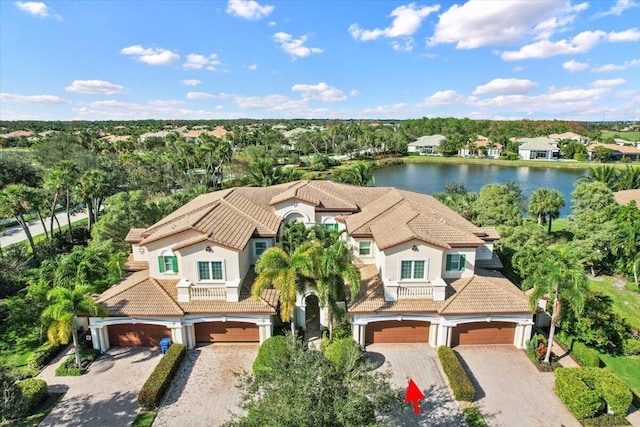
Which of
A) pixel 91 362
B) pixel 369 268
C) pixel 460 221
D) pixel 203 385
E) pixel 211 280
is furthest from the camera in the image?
pixel 460 221

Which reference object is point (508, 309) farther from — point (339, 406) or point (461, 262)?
point (339, 406)

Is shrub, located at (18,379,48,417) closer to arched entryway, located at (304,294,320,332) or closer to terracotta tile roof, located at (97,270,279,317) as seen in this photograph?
terracotta tile roof, located at (97,270,279,317)

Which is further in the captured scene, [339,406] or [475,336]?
[475,336]

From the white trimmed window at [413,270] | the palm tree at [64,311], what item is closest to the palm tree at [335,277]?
the white trimmed window at [413,270]

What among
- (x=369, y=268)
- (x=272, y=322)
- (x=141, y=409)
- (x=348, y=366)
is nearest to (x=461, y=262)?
(x=369, y=268)

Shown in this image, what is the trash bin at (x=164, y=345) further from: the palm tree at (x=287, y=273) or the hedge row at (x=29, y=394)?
the palm tree at (x=287, y=273)

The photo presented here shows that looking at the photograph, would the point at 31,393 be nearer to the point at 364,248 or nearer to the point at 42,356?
the point at 42,356

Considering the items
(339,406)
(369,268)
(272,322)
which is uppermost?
(339,406)

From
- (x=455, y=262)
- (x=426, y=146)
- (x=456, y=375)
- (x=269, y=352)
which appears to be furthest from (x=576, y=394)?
(x=426, y=146)
